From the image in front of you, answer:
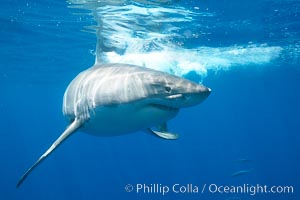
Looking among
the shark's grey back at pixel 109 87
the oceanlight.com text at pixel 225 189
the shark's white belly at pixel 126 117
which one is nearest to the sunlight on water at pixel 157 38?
the shark's grey back at pixel 109 87

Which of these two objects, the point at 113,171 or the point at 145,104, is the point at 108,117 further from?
the point at 113,171

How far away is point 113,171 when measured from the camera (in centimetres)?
10006

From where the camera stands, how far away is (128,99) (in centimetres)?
464

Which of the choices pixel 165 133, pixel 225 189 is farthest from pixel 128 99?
pixel 225 189

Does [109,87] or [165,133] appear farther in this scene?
[165,133]

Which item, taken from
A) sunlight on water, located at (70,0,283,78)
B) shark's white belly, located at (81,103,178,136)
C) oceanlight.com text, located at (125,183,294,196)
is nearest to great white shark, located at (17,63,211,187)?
shark's white belly, located at (81,103,178,136)

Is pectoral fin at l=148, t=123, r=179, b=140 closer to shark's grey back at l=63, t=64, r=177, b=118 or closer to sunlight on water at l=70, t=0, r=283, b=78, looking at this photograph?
shark's grey back at l=63, t=64, r=177, b=118

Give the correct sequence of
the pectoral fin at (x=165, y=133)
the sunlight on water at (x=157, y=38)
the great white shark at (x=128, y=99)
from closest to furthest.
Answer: the great white shark at (x=128, y=99), the pectoral fin at (x=165, y=133), the sunlight on water at (x=157, y=38)

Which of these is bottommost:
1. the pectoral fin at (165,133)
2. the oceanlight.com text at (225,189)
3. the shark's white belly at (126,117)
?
the oceanlight.com text at (225,189)

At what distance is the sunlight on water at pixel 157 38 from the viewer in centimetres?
1253

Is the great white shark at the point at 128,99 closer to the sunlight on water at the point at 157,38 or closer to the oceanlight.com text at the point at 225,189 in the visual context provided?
the sunlight on water at the point at 157,38

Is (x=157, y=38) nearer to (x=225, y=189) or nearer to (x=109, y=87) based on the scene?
(x=225, y=189)

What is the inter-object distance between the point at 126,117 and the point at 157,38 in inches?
Answer: 530

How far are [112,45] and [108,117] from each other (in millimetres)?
13223
